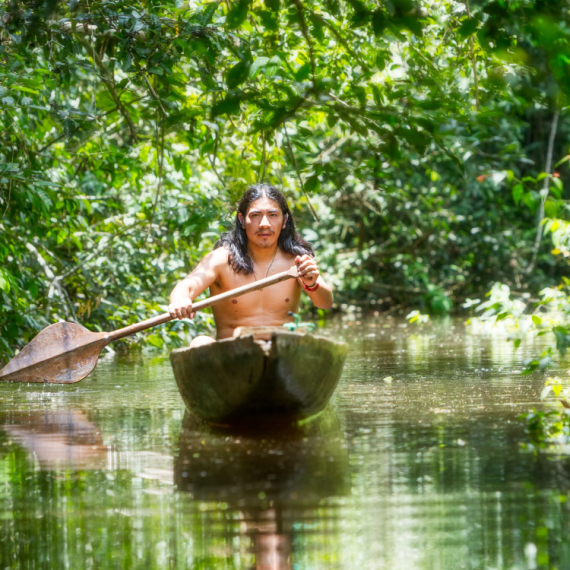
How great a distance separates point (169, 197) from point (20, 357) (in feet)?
7.74

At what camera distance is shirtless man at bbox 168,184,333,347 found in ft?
13.7

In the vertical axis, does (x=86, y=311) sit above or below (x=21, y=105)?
below

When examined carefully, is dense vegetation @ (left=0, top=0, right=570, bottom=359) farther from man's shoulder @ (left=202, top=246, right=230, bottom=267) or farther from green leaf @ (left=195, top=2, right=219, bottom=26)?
man's shoulder @ (left=202, top=246, right=230, bottom=267)

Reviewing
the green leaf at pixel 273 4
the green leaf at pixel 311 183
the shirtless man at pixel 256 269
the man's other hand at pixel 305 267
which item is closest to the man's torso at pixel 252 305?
the shirtless man at pixel 256 269

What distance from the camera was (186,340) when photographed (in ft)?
24.2

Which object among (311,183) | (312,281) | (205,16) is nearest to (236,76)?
(311,183)

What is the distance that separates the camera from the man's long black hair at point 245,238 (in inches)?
168

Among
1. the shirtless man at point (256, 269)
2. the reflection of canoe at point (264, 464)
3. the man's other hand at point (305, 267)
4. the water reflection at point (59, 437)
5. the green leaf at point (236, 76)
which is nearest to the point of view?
the reflection of canoe at point (264, 464)

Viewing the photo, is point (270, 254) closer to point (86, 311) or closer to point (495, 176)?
point (495, 176)

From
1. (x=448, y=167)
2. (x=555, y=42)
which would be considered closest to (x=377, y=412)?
(x=555, y=42)

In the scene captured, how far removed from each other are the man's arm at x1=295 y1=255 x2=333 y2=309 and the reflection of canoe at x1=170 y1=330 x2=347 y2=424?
61cm

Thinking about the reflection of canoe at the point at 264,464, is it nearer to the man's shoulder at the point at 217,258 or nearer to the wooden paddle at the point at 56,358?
the man's shoulder at the point at 217,258

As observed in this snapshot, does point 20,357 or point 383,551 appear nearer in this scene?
point 383,551

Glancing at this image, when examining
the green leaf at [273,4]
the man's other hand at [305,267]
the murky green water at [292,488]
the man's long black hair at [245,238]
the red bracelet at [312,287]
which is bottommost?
the murky green water at [292,488]
